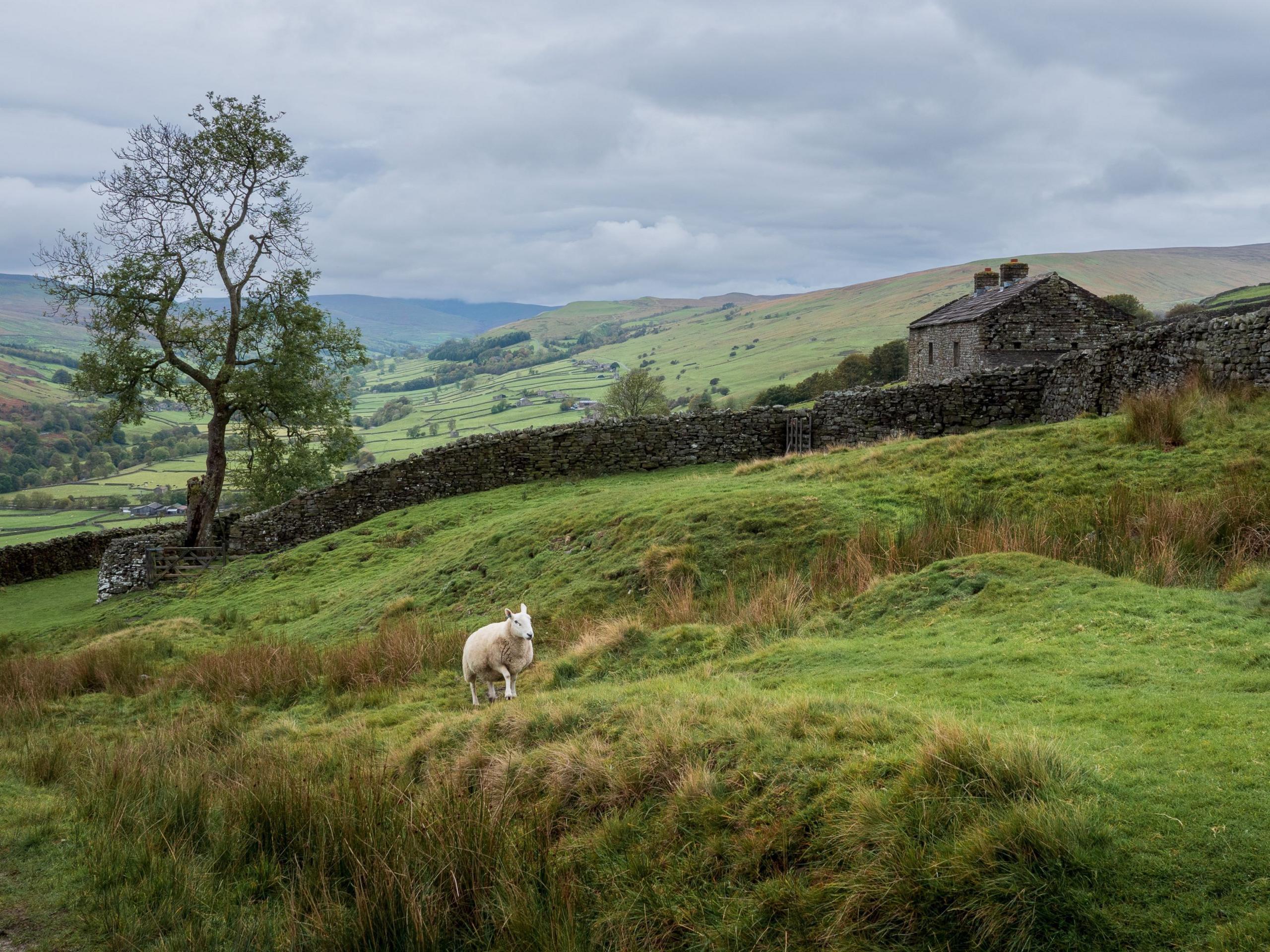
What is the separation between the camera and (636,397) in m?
56.6

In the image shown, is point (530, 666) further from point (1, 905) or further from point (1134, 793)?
point (1134, 793)

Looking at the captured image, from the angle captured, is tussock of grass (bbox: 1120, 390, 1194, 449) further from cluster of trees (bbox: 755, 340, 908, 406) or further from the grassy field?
the grassy field

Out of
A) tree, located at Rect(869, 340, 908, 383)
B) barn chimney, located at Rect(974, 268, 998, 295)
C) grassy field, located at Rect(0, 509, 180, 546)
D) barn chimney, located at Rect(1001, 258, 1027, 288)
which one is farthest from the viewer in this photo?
tree, located at Rect(869, 340, 908, 383)

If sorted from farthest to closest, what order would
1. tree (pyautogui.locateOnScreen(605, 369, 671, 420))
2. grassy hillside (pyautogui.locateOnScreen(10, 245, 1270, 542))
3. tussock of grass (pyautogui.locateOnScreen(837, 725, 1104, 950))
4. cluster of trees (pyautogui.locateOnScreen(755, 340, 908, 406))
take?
grassy hillside (pyautogui.locateOnScreen(10, 245, 1270, 542)) < tree (pyautogui.locateOnScreen(605, 369, 671, 420)) < cluster of trees (pyautogui.locateOnScreen(755, 340, 908, 406)) < tussock of grass (pyautogui.locateOnScreen(837, 725, 1104, 950))

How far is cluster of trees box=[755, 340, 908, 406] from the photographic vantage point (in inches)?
2133

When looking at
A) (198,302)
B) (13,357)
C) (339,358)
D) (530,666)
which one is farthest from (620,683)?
(13,357)

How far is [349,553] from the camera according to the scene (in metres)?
21.4

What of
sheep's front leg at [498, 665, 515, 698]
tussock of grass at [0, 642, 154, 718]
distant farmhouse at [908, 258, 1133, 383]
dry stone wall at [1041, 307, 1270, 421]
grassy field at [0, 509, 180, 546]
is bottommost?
grassy field at [0, 509, 180, 546]

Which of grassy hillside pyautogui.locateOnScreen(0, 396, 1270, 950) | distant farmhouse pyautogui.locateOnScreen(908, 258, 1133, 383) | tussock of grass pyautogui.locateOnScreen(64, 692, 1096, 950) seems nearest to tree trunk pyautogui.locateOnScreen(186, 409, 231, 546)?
grassy hillside pyautogui.locateOnScreen(0, 396, 1270, 950)

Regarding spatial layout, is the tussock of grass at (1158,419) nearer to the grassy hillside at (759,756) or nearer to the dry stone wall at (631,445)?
the grassy hillside at (759,756)

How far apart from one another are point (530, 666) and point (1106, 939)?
673 cm

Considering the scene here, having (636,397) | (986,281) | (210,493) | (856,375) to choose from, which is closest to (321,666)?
(210,493)

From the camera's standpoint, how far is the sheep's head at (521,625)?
8406 mm

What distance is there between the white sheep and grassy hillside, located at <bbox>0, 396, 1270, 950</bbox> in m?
0.40
